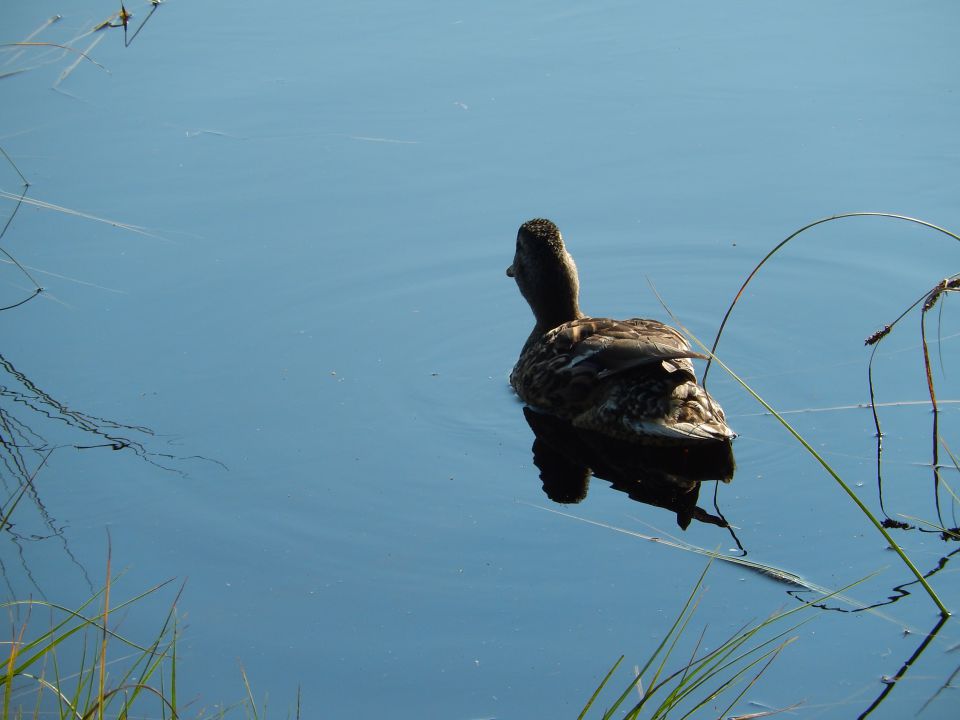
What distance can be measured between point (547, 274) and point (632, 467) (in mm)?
1640

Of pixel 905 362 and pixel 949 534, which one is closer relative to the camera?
pixel 949 534

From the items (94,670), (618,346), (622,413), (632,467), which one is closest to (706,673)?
(632,467)

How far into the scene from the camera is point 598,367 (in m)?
6.92

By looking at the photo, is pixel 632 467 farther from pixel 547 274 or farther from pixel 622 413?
pixel 547 274

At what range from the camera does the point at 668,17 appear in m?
11.2

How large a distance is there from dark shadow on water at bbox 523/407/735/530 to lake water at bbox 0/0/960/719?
0.34 feet

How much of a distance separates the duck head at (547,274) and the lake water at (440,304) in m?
0.35

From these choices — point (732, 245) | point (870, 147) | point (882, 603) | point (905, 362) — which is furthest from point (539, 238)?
point (882, 603)

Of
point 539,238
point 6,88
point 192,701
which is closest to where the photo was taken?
point 192,701

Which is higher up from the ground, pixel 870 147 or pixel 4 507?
pixel 870 147

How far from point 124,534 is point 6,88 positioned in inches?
243

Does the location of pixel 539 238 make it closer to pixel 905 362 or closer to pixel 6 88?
pixel 905 362

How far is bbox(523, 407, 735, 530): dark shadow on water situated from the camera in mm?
6031

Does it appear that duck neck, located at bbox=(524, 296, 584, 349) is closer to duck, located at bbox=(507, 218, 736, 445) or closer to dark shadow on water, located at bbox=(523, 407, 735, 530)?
duck, located at bbox=(507, 218, 736, 445)
